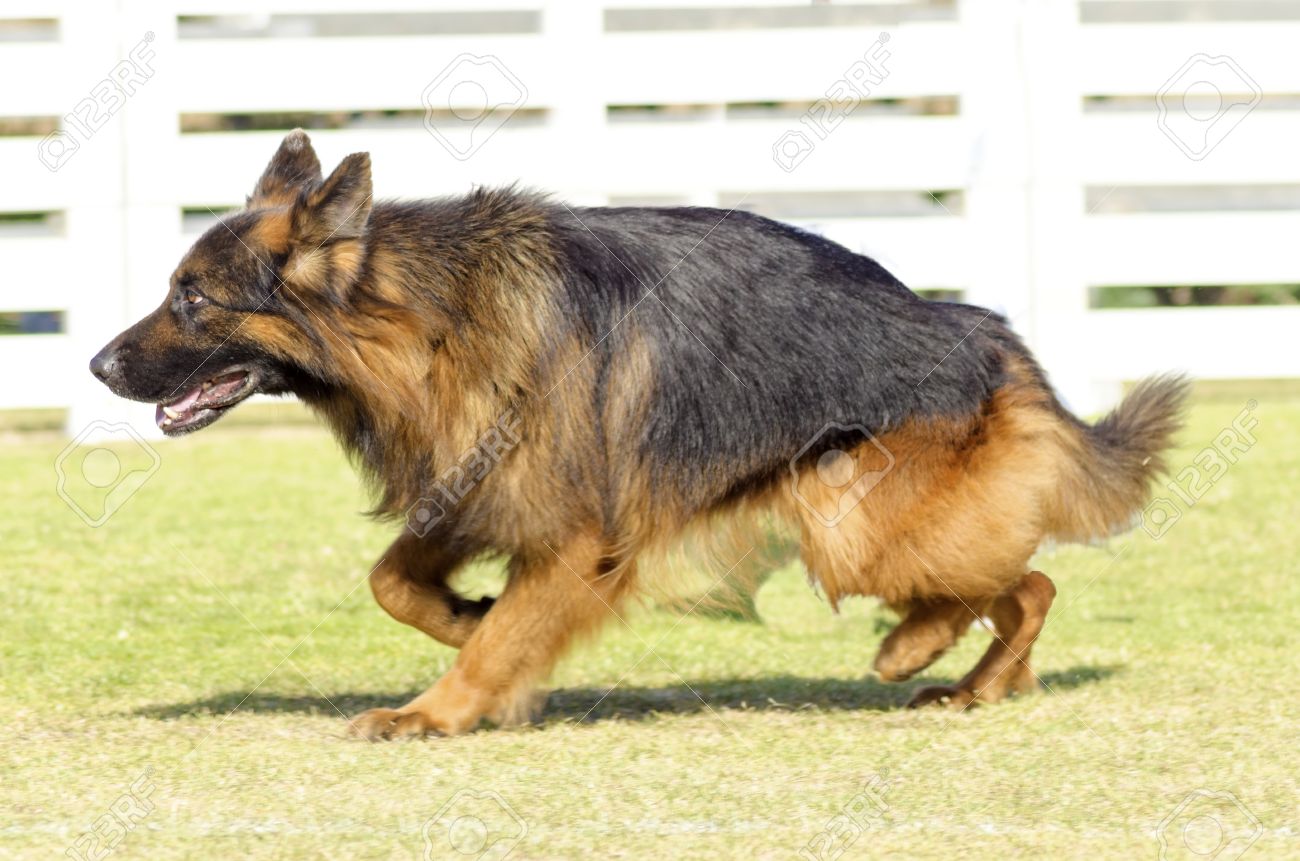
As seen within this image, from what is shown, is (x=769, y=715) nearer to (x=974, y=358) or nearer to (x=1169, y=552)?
(x=974, y=358)

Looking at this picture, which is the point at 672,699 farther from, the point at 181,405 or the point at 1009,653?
the point at 181,405

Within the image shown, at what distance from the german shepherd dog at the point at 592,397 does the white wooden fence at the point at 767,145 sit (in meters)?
6.10

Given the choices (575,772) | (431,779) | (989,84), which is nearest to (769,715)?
(575,772)

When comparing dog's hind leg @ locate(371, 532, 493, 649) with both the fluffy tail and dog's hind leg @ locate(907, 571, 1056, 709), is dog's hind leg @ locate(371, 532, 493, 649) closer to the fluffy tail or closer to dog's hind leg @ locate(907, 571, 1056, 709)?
dog's hind leg @ locate(907, 571, 1056, 709)

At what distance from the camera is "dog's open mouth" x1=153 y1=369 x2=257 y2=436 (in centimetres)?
493

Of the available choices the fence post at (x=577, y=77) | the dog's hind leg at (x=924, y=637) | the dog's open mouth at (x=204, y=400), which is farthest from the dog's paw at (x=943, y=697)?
the fence post at (x=577, y=77)

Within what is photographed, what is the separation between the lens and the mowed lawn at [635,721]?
3.91m

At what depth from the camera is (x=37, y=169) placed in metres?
11.3

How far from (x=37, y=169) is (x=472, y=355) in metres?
7.42

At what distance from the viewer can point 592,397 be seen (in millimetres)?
4996

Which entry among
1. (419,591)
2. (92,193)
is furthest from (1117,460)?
(92,193)

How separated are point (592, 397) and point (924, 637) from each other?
1293 millimetres

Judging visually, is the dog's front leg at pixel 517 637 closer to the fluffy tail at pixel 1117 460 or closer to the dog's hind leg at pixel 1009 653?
the dog's hind leg at pixel 1009 653

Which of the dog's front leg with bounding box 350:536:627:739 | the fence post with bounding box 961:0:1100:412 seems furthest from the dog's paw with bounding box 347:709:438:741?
the fence post with bounding box 961:0:1100:412
